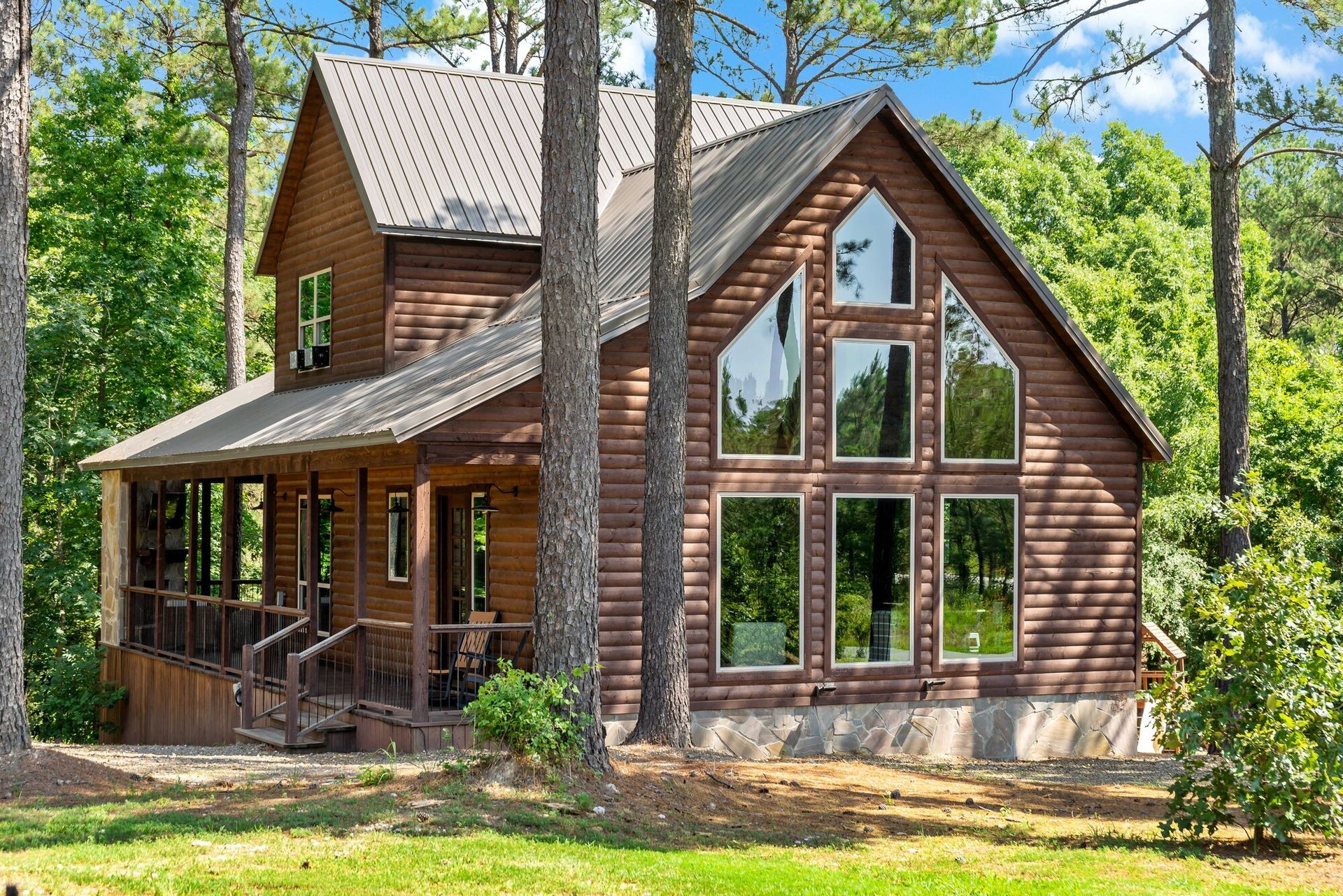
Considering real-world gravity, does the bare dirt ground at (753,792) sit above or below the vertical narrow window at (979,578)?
below

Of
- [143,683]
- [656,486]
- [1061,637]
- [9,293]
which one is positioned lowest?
[143,683]

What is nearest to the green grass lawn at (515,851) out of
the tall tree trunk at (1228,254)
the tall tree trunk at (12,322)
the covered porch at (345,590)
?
the tall tree trunk at (12,322)

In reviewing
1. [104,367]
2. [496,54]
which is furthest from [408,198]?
[496,54]

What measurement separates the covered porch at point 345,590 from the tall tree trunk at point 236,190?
5.47 meters

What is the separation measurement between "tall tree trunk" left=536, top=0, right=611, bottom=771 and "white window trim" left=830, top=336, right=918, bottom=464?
5.04 meters

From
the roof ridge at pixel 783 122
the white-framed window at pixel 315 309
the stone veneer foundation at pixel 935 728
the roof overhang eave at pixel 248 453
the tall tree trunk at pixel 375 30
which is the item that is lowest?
the stone veneer foundation at pixel 935 728

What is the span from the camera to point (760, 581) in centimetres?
1409

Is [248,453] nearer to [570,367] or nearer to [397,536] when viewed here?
[397,536]

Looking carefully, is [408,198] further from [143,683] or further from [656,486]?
[143,683]

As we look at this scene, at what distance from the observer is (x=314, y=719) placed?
47.4 feet

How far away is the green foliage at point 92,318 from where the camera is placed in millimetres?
24078

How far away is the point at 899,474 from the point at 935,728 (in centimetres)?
273

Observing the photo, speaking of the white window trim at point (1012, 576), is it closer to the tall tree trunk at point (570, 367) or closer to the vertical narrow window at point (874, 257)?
the vertical narrow window at point (874, 257)

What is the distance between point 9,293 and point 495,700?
207 inches
